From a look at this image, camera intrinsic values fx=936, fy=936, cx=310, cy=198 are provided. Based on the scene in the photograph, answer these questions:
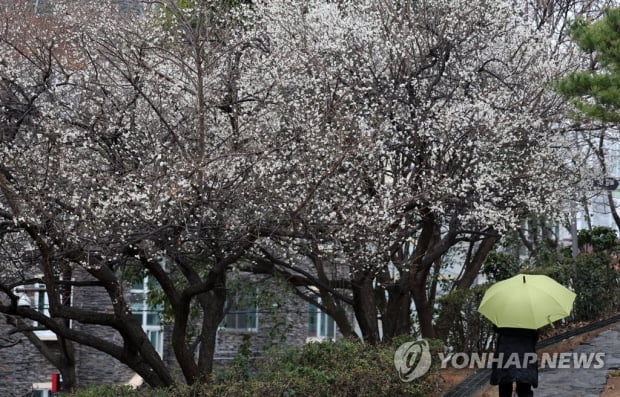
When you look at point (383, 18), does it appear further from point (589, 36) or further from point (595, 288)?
point (595, 288)

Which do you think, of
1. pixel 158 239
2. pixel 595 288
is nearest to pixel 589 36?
pixel 158 239

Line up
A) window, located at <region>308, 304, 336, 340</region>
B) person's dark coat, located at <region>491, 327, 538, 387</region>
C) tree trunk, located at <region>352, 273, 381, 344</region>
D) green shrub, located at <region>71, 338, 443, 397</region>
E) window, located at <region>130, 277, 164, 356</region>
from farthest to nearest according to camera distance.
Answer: window, located at <region>308, 304, 336, 340</region>, window, located at <region>130, 277, 164, 356</region>, tree trunk, located at <region>352, 273, 381, 344</region>, person's dark coat, located at <region>491, 327, 538, 387</region>, green shrub, located at <region>71, 338, 443, 397</region>

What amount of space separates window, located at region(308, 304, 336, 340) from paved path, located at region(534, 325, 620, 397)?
1367 cm

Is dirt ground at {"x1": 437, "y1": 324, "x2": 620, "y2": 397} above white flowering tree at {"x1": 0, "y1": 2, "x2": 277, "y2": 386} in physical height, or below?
below

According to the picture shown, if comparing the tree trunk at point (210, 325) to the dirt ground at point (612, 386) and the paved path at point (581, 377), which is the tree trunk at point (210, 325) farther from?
the dirt ground at point (612, 386)

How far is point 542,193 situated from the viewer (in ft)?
50.2

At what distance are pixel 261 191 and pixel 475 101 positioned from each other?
15.0ft

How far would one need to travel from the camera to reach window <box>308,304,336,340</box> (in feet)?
91.6

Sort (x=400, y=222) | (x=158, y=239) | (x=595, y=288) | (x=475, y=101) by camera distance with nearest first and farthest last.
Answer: (x=158, y=239), (x=400, y=222), (x=475, y=101), (x=595, y=288)

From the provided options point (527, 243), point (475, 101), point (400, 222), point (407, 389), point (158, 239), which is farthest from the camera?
point (527, 243)

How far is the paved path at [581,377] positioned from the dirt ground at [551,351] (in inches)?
4.4

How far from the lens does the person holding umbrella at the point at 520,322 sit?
29.5 feet

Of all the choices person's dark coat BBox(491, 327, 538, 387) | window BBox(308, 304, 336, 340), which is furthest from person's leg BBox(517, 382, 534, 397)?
window BBox(308, 304, 336, 340)

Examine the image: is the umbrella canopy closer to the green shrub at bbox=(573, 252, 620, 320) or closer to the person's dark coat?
the person's dark coat
